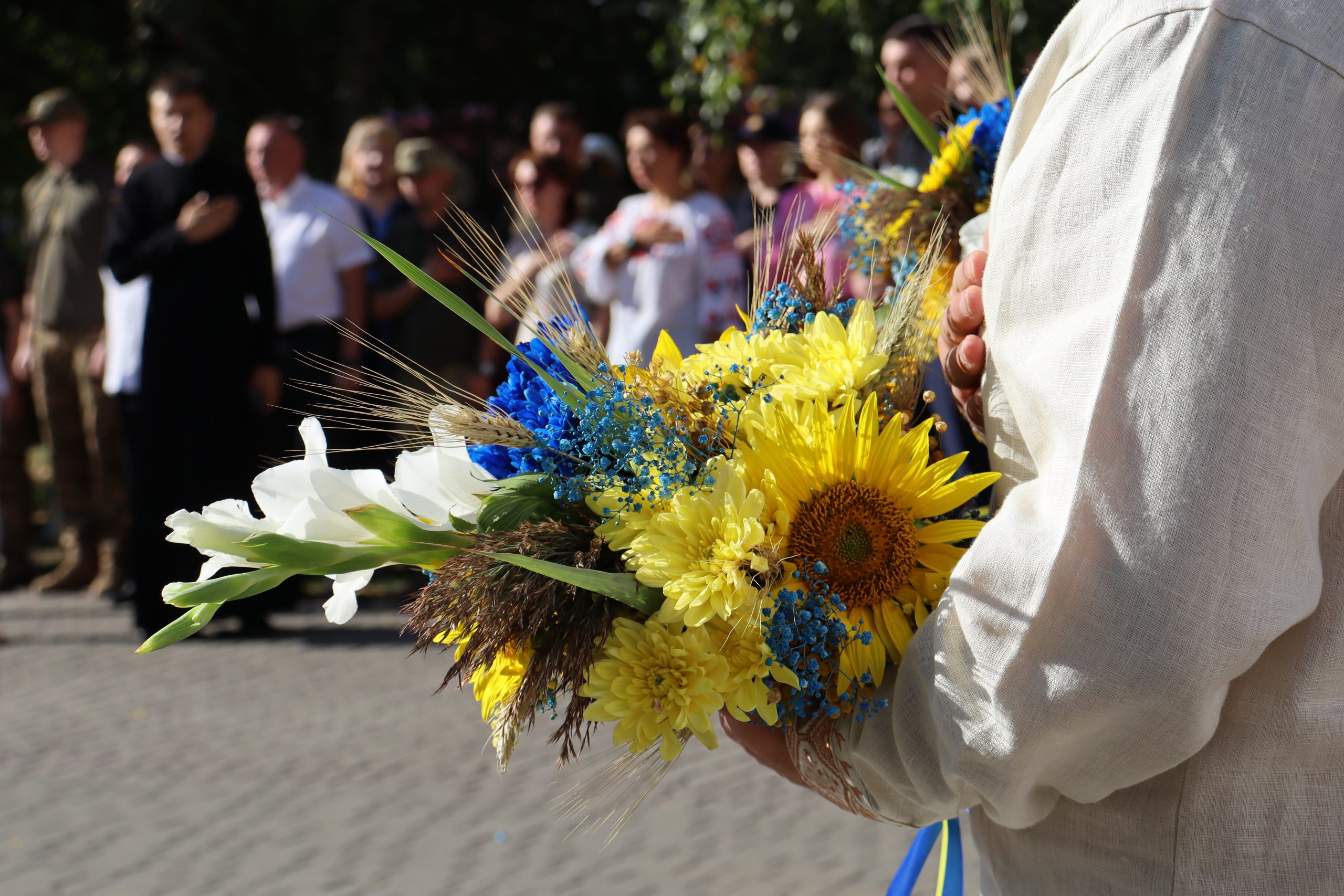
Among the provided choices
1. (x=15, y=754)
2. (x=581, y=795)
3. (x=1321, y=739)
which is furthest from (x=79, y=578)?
(x=1321, y=739)

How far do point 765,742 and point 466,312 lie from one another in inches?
21.0

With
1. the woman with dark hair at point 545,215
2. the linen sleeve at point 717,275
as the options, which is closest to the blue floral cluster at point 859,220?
the woman with dark hair at point 545,215

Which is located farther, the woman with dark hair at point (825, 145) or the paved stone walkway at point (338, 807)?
the woman with dark hair at point (825, 145)

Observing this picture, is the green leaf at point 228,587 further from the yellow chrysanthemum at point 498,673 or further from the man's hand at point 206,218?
the man's hand at point 206,218

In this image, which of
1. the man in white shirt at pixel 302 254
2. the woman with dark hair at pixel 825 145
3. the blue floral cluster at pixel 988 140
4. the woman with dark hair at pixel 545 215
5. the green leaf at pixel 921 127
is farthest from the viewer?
the man in white shirt at pixel 302 254

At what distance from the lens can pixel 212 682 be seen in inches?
214

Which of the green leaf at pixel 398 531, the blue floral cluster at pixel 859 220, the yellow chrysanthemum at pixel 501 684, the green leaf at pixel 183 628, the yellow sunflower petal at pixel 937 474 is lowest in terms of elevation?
the yellow chrysanthemum at pixel 501 684

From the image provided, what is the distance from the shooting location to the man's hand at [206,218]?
5.68 meters

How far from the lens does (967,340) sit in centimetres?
129

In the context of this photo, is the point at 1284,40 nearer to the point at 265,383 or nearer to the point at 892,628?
the point at 892,628

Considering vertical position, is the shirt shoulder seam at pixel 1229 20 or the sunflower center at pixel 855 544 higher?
the shirt shoulder seam at pixel 1229 20

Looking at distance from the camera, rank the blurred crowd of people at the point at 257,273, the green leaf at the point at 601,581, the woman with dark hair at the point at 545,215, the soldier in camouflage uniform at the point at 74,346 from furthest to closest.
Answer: the soldier in camouflage uniform at the point at 74,346 < the woman with dark hair at the point at 545,215 < the blurred crowd of people at the point at 257,273 < the green leaf at the point at 601,581

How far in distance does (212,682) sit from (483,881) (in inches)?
96.1

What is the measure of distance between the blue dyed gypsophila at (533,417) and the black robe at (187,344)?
480cm
